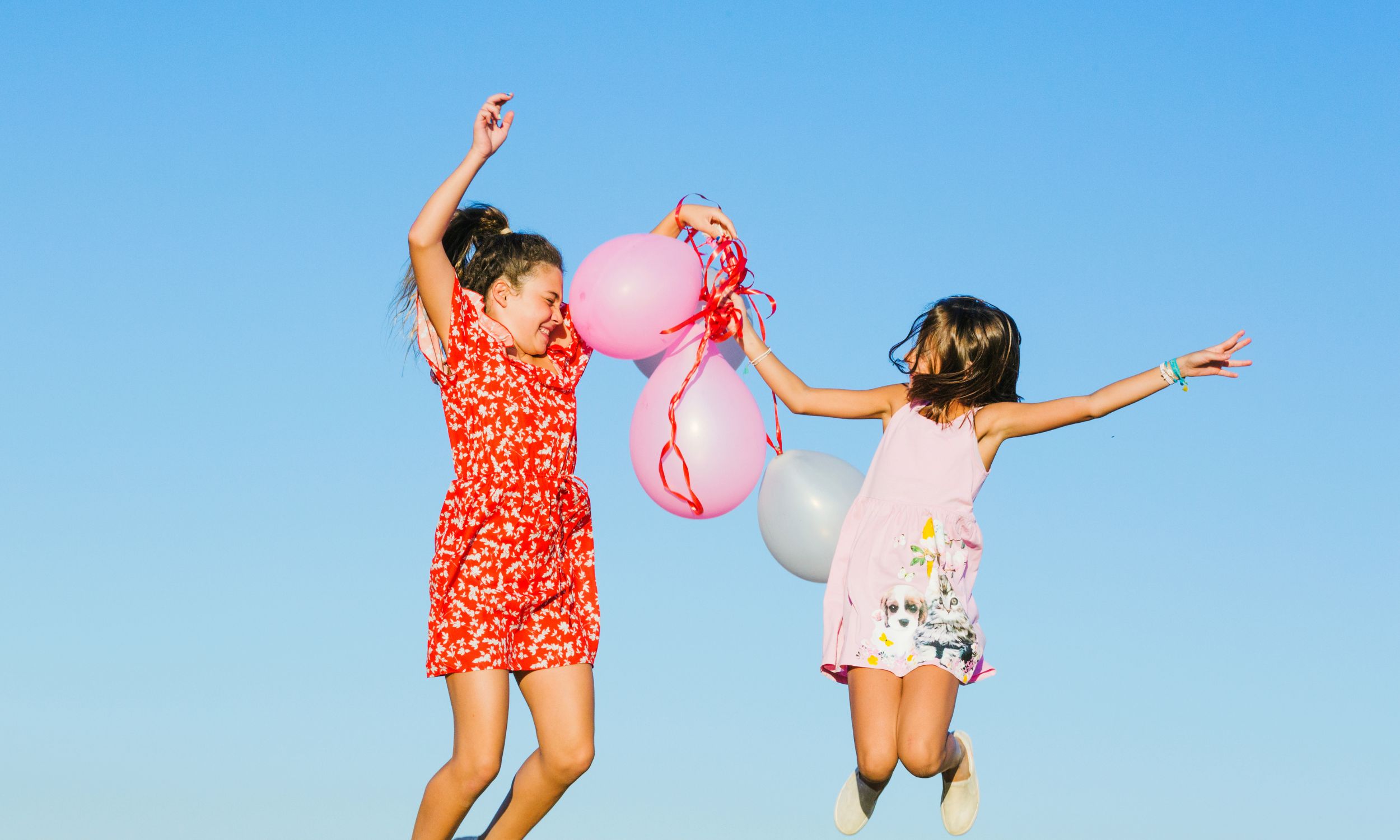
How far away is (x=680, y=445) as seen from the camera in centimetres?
599

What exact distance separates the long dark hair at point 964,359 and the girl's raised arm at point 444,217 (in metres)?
1.86

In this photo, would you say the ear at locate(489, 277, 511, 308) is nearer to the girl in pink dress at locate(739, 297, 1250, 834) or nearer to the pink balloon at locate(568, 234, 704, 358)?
the pink balloon at locate(568, 234, 704, 358)

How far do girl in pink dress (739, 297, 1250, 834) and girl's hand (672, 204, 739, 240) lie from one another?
15.3 inches

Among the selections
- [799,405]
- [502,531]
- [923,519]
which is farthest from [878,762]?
[502,531]

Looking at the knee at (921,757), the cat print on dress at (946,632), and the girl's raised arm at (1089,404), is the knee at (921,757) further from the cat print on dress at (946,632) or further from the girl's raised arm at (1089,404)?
the girl's raised arm at (1089,404)

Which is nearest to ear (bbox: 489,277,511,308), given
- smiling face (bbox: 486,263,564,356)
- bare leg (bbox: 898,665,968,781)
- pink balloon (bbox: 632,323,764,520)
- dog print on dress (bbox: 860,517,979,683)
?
smiling face (bbox: 486,263,564,356)

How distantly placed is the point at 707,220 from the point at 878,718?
2.06 m

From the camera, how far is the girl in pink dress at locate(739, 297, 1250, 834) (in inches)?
234

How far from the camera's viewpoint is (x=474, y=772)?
18.2ft

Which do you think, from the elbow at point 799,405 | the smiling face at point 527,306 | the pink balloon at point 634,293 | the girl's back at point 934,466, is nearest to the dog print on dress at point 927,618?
the girl's back at point 934,466

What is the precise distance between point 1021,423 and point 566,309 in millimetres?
1855

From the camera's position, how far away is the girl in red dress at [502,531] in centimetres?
565

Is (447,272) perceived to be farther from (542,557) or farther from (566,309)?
(542,557)

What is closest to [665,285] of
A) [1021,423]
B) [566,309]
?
[566,309]
